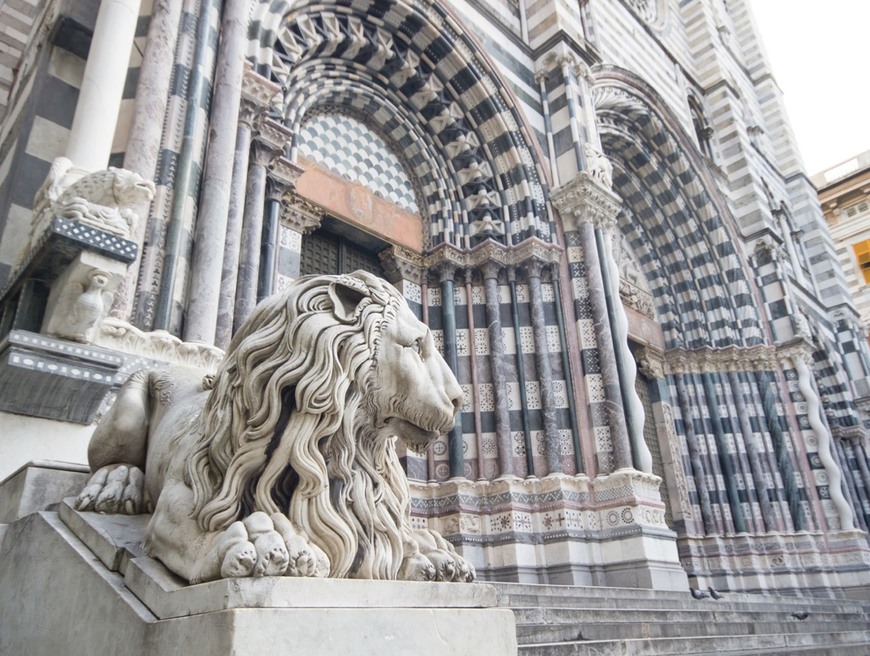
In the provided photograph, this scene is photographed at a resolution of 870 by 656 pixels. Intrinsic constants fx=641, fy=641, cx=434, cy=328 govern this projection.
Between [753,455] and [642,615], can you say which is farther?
[753,455]

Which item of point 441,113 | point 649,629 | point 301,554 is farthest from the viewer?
point 441,113

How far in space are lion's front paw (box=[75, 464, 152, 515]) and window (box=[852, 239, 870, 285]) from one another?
27.2 m

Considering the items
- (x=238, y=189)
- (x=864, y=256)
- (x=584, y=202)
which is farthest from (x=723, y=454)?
(x=864, y=256)

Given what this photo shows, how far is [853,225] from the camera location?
24.3m

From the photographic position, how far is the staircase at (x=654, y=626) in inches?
129

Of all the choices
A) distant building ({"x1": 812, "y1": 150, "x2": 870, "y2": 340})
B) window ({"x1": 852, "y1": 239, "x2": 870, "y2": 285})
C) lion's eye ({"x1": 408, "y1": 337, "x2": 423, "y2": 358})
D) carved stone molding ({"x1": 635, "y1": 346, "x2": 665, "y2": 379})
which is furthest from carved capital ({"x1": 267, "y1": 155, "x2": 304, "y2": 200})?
window ({"x1": 852, "y1": 239, "x2": 870, "y2": 285})

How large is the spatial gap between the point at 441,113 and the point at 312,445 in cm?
866

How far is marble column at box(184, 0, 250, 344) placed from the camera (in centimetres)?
441

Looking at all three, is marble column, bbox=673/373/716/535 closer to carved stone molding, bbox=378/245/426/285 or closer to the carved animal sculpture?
carved stone molding, bbox=378/245/426/285

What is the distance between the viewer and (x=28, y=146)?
4.50 m

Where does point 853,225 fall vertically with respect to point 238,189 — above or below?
above

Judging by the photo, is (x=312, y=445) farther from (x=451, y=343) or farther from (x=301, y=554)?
(x=451, y=343)

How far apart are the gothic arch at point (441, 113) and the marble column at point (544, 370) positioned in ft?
2.42

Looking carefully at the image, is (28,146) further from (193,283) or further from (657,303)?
(657,303)
